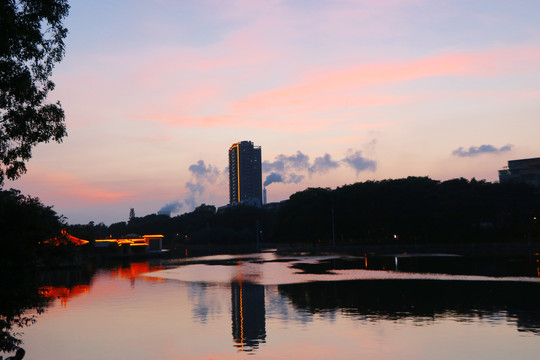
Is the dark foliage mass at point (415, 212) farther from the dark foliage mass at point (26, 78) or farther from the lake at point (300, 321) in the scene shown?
the dark foliage mass at point (26, 78)

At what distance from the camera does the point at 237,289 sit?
50062mm

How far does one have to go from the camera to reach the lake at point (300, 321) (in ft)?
82.4

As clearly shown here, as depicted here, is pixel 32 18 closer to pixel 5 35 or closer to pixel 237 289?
pixel 5 35

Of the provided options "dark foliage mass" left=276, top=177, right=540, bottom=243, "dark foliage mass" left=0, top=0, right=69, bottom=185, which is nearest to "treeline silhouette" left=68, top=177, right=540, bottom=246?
"dark foliage mass" left=276, top=177, right=540, bottom=243

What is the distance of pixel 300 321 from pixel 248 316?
3971 mm

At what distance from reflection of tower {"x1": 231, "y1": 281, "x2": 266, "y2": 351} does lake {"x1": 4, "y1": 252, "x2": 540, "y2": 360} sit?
0.07 meters

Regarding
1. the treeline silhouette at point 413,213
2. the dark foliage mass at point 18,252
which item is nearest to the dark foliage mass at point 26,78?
the dark foliage mass at point 18,252

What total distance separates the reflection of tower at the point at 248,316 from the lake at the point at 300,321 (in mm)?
66

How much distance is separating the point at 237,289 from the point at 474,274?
2642 centimetres

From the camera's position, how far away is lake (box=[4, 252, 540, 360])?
25109 millimetres

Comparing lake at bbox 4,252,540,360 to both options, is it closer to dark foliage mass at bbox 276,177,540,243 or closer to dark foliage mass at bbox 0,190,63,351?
dark foliage mass at bbox 0,190,63,351

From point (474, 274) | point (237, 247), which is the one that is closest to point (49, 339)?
point (474, 274)

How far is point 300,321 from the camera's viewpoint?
32062mm

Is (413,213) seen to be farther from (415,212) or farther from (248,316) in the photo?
(248,316)
